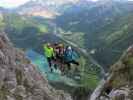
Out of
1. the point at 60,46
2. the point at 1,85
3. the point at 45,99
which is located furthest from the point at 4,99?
the point at 60,46

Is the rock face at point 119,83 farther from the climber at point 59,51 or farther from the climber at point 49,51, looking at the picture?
the climber at point 49,51

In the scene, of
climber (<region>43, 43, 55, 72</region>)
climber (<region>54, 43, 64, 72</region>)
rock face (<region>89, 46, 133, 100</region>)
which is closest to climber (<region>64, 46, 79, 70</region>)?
climber (<region>54, 43, 64, 72</region>)

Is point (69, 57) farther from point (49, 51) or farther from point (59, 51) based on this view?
point (49, 51)

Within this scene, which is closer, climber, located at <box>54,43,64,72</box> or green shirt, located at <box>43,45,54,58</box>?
climber, located at <box>54,43,64,72</box>

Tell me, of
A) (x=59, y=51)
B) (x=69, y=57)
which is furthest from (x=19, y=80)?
(x=69, y=57)

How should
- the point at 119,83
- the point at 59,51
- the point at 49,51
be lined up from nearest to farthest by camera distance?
1. the point at 119,83
2. the point at 59,51
3. the point at 49,51

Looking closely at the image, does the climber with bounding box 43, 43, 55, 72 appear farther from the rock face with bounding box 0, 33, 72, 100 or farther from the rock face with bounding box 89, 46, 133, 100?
the rock face with bounding box 89, 46, 133, 100

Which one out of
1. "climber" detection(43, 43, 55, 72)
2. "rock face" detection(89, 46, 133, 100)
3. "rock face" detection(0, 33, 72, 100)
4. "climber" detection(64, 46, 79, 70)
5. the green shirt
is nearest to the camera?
"rock face" detection(89, 46, 133, 100)
